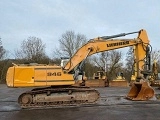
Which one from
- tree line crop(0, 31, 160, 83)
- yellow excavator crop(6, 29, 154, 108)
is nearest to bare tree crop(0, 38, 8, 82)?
tree line crop(0, 31, 160, 83)

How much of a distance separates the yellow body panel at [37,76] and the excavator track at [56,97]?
1.17ft

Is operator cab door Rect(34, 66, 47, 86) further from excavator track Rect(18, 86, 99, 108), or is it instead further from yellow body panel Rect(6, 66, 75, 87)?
excavator track Rect(18, 86, 99, 108)

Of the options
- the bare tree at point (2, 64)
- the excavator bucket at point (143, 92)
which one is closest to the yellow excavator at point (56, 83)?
the excavator bucket at point (143, 92)

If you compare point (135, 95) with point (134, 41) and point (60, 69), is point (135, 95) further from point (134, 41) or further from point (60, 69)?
point (60, 69)

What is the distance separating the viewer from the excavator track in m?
13.9

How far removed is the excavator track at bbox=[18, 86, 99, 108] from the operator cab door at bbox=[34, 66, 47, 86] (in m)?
0.38

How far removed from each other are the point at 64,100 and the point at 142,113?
435 cm

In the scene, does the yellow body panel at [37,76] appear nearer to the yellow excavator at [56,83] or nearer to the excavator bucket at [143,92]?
the yellow excavator at [56,83]

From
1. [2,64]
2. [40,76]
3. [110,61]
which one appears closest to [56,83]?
[40,76]

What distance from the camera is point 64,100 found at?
14086 mm

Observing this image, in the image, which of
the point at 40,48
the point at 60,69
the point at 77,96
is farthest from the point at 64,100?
the point at 40,48

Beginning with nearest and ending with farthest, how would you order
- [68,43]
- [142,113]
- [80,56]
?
[142,113]
[80,56]
[68,43]

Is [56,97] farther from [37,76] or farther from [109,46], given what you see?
[109,46]

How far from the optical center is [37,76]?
46.0ft
